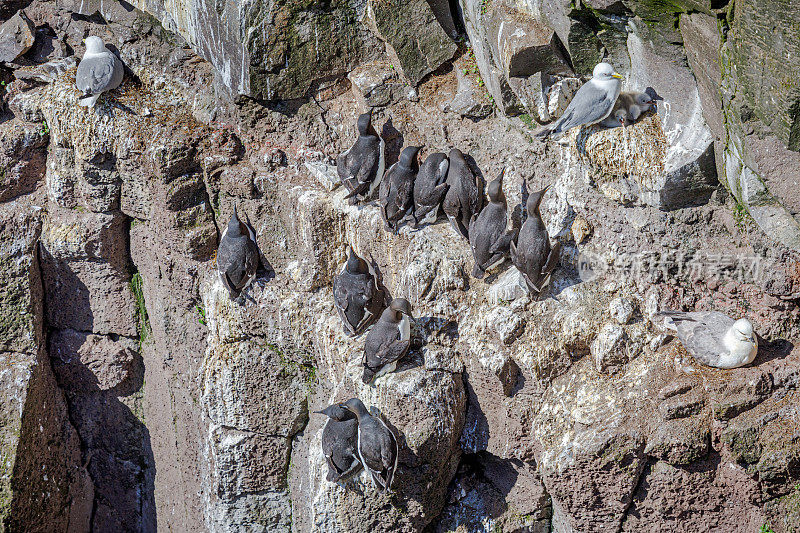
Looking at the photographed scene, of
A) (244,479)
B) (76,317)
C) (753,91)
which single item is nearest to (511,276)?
(753,91)

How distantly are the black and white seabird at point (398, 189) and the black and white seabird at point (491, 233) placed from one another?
2.23 feet

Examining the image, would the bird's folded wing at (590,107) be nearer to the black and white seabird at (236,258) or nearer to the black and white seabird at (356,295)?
the black and white seabird at (356,295)

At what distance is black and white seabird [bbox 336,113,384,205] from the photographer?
19.7 ft

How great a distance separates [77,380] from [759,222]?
7.07m

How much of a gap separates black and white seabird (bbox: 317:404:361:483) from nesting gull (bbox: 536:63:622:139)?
2.57 meters

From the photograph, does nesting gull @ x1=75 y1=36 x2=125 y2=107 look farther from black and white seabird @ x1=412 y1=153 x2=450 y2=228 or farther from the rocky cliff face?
black and white seabird @ x1=412 y1=153 x2=450 y2=228

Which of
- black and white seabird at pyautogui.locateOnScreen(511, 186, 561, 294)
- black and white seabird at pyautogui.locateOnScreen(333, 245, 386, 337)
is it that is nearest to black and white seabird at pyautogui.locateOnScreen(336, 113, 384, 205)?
black and white seabird at pyautogui.locateOnScreen(333, 245, 386, 337)

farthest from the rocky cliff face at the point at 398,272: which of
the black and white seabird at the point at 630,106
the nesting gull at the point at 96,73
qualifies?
the nesting gull at the point at 96,73

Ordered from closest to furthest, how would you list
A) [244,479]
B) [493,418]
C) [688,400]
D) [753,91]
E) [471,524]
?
1. [753,91]
2. [688,400]
3. [493,418]
4. [471,524]
5. [244,479]

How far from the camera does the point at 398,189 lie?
19.0ft

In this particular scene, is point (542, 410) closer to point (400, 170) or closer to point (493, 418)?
point (493, 418)

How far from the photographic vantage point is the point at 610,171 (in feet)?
16.5

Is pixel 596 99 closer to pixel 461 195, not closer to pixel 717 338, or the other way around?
pixel 461 195

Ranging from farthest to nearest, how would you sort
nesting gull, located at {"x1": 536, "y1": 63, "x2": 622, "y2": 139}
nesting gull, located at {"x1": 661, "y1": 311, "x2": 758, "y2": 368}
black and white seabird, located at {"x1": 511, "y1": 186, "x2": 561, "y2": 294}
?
black and white seabird, located at {"x1": 511, "y1": 186, "x2": 561, "y2": 294} → nesting gull, located at {"x1": 536, "y1": 63, "x2": 622, "y2": 139} → nesting gull, located at {"x1": 661, "y1": 311, "x2": 758, "y2": 368}
